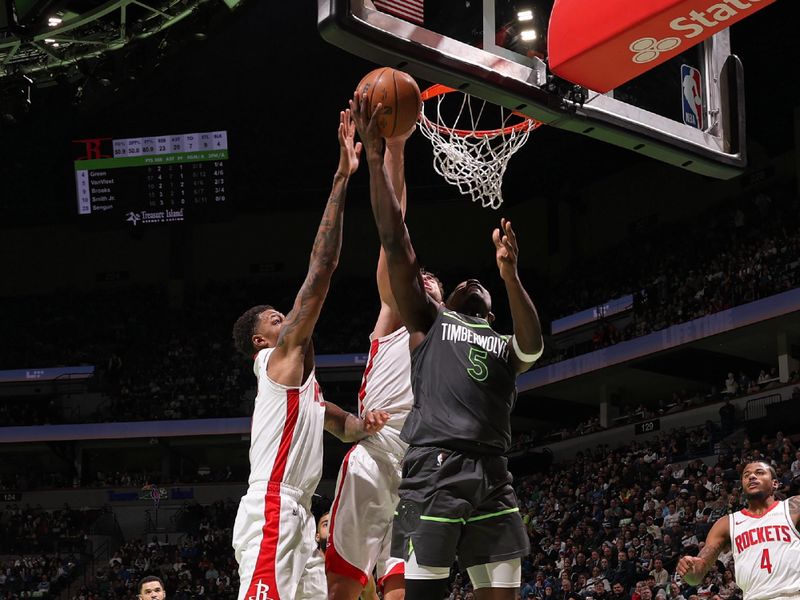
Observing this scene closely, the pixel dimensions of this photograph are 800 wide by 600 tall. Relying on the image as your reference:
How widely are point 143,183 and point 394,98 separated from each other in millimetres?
Answer: 15520

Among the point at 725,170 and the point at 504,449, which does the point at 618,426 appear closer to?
the point at 725,170

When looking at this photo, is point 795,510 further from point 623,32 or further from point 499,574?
point 623,32

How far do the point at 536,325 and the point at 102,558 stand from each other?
21.4m

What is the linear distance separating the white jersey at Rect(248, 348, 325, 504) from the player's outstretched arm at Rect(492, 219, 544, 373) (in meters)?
0.87

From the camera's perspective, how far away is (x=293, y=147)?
22.9 metres

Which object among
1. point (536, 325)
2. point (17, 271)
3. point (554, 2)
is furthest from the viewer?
point (17, 271)

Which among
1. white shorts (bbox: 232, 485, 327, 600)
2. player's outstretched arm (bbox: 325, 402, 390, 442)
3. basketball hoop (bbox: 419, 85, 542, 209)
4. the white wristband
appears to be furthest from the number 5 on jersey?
basketball hoop (bbox: 419, 85, 542, 209)

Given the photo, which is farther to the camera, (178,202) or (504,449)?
(178,202)

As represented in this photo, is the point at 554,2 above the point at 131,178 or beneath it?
beneath

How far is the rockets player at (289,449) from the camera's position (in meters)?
3.91

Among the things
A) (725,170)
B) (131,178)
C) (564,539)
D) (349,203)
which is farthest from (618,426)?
(725,170)

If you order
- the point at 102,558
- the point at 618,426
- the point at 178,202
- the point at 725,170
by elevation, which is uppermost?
the point at 178,202

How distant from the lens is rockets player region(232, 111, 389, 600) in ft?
12.8

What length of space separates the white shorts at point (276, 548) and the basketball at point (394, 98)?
163 centimetres
